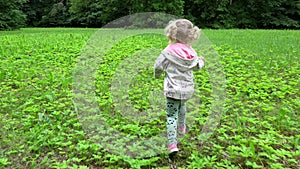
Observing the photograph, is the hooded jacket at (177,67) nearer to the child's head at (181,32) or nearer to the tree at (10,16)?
the child's head at (181,32)

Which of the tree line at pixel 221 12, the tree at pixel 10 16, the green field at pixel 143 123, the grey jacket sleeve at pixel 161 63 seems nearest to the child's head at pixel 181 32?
the grey jacket sleeve at pixel 161 63

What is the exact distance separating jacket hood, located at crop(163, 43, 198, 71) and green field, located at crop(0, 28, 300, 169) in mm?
976

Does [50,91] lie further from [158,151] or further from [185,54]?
[185,54]

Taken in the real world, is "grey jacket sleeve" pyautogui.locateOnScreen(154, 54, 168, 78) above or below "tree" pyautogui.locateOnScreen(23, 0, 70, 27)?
above

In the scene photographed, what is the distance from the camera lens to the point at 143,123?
3.94 m

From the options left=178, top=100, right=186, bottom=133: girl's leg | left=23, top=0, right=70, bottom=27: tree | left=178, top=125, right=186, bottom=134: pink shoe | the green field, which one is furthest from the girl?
left=23, top=0, right=70, bottom=27: tree

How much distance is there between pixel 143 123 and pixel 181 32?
157 centimetres

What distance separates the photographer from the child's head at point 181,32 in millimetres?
2863

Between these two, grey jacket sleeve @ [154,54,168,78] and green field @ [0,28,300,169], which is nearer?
grey jacket sleeve @ [154,54,168,78]

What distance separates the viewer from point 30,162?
301 cm

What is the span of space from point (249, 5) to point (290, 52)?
79.8ft

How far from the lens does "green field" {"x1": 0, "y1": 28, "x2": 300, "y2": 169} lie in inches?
119

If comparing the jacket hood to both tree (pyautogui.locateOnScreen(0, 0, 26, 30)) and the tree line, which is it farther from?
the tree line

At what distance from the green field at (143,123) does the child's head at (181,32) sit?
4.08 ft
